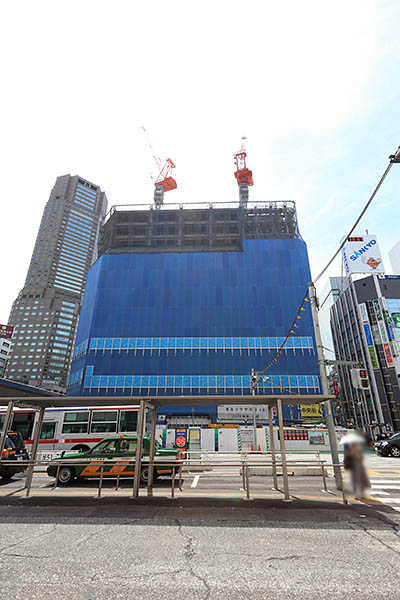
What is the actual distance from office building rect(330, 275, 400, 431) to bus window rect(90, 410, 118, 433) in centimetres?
5322

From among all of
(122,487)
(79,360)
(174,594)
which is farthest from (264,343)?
(174,594)

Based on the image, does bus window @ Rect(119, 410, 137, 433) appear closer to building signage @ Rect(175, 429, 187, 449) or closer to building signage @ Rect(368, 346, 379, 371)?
building signage @ Rect(175, 429, 187, 449)

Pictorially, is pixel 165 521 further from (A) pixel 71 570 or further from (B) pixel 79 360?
(B) pixel 79 360

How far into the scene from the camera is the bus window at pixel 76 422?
2230cm

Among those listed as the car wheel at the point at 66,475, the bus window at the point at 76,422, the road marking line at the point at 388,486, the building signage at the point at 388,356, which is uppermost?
the building signage at the point at 388,356

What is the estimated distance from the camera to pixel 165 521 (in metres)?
8.88

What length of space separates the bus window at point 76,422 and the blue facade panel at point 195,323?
1529 inches

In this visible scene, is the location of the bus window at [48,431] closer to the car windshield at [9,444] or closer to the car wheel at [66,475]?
the car windshield at [9,444]

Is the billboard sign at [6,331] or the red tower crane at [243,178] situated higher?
the red tower crane at [243,178]

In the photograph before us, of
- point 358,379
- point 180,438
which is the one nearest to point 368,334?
point 180,438

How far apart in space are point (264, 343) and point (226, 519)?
2195 inches

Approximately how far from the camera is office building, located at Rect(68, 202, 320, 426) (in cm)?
6138

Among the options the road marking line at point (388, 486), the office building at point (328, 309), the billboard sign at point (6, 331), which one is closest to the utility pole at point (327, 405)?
the road marking line at point (388, 486)

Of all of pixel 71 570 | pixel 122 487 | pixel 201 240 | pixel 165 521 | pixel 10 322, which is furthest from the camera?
pixel 10 322
